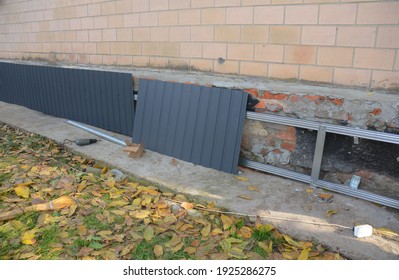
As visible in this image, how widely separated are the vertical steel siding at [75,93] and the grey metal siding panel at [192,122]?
565 millimetres

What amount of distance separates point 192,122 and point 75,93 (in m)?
2.80

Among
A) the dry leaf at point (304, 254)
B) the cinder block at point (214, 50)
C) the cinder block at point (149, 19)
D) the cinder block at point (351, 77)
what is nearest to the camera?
the dry leaf at point (304, 254)

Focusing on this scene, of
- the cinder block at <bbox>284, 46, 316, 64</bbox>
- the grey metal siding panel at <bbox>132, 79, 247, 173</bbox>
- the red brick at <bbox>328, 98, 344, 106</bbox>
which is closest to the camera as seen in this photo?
the red brick at <bbox>328, 98, 344, 106</bbox>

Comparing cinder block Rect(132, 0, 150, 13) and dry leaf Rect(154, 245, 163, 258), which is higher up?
cinder block Rect(132, 0, 150, 13)

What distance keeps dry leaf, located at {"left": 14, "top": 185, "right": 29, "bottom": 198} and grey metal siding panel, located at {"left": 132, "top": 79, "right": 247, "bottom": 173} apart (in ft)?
4.94

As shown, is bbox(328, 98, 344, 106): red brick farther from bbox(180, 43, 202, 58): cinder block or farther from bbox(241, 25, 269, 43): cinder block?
bbox(180, 43, 202, 58): cinder block

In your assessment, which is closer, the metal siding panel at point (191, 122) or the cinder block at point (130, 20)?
the metal siding panel at point (191, 122)

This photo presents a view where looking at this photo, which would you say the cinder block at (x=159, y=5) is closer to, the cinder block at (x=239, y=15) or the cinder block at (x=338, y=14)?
the cinder block at (x=239, y=15)

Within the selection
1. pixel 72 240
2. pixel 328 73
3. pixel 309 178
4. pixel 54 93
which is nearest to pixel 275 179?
pixel 309 178

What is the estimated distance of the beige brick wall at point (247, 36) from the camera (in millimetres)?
2891

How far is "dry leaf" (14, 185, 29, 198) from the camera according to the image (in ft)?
10.8

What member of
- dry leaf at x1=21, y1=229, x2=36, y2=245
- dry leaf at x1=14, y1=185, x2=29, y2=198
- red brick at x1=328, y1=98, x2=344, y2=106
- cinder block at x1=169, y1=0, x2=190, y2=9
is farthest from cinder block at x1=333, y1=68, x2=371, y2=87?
dry leaf at x1=14, y1=185, x2=29, y2=198

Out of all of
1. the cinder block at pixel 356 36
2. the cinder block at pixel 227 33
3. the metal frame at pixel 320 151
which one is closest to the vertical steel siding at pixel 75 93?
the cinder block at pixel 227 33

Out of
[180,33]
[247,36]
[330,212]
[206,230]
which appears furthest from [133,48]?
[330,212]
